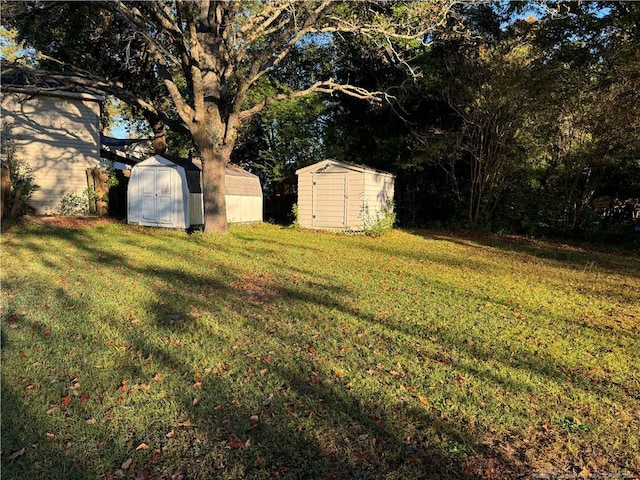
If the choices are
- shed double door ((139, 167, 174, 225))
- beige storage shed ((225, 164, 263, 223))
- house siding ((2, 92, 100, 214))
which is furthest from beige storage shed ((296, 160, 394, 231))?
house siding ((2, 92, 100, 214))

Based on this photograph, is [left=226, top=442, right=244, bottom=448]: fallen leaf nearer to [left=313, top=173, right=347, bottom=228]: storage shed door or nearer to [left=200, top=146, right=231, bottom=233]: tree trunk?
[left=200, top=146, right=231, bottom=233]: tree trunk

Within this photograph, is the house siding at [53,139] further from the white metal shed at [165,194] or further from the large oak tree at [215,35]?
the white metal shed at [165,194]

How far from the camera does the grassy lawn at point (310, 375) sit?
2.49 meters

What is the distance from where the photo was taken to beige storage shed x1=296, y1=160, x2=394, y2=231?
1385cm

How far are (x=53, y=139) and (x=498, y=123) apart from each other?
15.2 meters

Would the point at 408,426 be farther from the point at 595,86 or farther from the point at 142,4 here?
the point at 595,86

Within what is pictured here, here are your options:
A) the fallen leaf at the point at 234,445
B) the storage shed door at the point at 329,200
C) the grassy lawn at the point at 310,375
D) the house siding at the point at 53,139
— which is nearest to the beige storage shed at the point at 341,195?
the storage shed door at the point at 329,200

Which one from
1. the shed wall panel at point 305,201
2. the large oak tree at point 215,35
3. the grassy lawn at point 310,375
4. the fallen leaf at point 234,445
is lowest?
the fallen leaf at point 234,445

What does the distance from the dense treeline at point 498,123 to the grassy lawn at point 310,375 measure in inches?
277

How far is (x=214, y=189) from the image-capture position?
1175cm

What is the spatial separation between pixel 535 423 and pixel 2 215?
12.6 m

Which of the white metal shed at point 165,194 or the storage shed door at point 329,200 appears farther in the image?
the storage shed door at point 329,200

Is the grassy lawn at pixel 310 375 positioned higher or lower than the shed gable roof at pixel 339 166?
lower

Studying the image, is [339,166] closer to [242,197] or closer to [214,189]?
[242,197]
